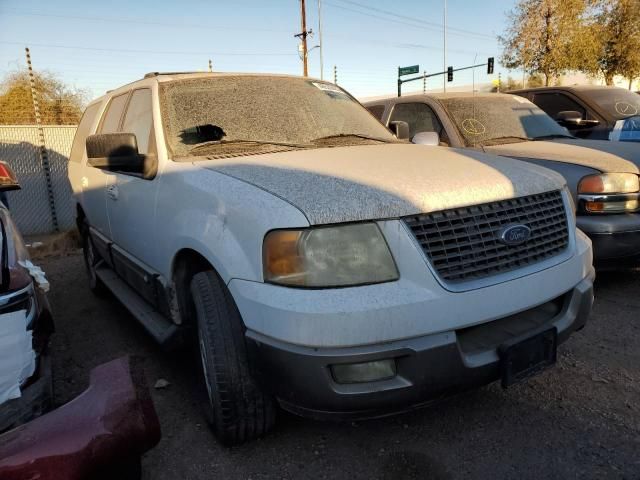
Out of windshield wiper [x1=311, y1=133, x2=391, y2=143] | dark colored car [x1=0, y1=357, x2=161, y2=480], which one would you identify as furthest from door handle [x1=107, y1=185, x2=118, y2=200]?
dark colored car [x1=0, y1=357, x2=161, y2=480]

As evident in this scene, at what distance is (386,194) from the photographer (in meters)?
2.00

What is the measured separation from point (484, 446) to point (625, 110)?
243 inches

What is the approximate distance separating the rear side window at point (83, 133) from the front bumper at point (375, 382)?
11.8ft

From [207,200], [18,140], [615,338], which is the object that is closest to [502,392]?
[615,338]

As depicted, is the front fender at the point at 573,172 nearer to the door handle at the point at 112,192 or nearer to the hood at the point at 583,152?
the hood at the point at 583,152

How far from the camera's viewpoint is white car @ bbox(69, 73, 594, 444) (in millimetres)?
1860

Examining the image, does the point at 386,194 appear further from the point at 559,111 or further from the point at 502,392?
the point at 559,111

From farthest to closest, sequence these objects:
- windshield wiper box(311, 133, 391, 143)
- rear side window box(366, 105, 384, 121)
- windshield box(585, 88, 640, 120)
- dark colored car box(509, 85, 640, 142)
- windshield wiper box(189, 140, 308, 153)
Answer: windshield box(585, 88, 640, 120)
dark colored car box(509, 85, 640, 142)
rear side window box(366, 105, 384, 121)
windshield wiper box(311, 133, 391, 143)
windshield wiper box(189, 140, 308, 153)

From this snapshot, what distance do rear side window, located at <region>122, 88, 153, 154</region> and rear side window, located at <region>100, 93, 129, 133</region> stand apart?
0.74ft

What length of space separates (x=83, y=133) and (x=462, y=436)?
4.36 metres

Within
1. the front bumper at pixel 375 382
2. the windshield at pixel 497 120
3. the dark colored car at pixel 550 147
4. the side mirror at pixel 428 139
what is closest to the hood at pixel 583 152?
the dark colored car at pixel 550 147

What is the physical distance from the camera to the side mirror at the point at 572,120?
20.8 feet

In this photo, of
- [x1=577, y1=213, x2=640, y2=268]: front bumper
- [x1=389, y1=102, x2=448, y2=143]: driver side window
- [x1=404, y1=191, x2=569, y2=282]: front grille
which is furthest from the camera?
[x1=389, y1=102, x2=448, y2=143]: driver side window

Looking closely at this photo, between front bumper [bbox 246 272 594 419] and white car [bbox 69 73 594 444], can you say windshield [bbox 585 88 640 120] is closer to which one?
white car [bbox 69 73 594 444]
